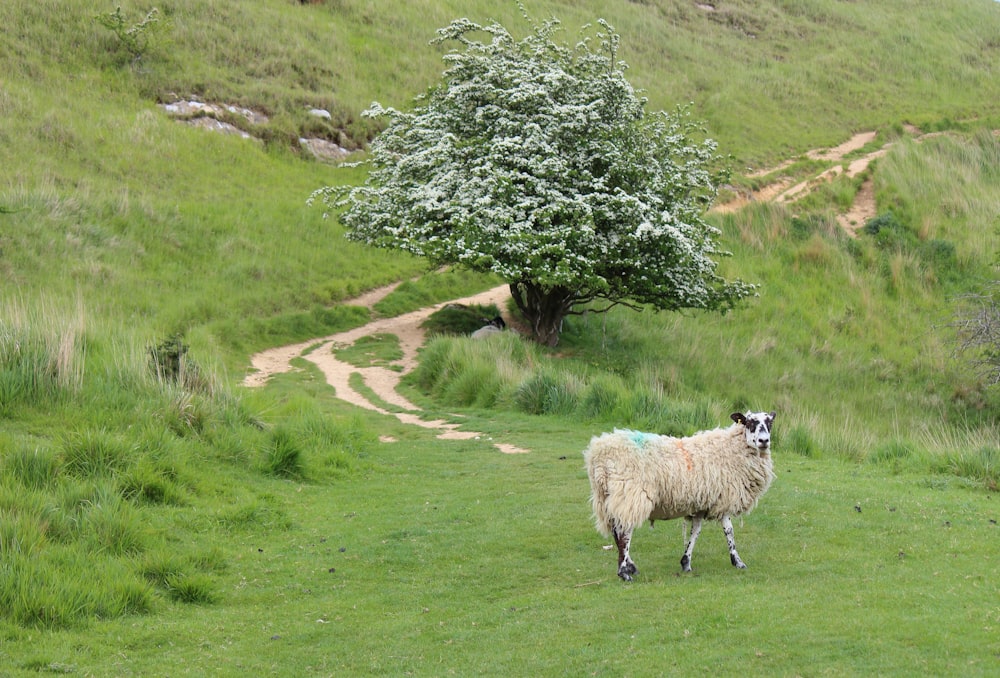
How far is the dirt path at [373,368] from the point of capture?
1988 centimetres

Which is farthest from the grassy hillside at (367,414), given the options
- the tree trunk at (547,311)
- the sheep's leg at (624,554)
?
the tree trunk at (547,311)

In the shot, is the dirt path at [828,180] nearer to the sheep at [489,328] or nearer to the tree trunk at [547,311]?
the tree trunk at [547,311]

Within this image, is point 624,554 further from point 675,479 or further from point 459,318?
point 459,318

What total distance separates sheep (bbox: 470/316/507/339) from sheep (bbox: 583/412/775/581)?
610 inches

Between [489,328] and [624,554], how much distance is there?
687 inches

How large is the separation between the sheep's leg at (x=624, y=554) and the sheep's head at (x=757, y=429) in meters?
1.68

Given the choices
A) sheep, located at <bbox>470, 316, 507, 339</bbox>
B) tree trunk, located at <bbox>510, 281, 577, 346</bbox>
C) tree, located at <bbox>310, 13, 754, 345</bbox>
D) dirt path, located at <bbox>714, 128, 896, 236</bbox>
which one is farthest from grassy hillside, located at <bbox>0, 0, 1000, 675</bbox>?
tree, located at <bbox>310, 13, 754, 345</bbox>

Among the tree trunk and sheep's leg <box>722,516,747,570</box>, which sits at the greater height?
the tree trunk

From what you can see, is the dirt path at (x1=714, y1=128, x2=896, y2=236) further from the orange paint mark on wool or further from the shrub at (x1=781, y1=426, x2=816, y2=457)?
the orange paint mark on wool

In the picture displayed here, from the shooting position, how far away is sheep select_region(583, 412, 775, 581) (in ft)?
32.5

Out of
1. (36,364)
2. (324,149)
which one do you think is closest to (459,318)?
(324,149)

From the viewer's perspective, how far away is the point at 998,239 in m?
38.8

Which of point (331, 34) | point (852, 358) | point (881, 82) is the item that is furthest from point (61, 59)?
point (881, 82)

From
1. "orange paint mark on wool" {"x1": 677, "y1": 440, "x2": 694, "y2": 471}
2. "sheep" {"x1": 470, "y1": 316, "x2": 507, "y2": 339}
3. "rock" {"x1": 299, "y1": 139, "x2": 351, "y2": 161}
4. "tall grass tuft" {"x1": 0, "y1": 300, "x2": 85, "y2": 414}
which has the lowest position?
"orange paint mark on wool" {"x1": 677, "y1": 440, "x2": 694, "y2": 471}
